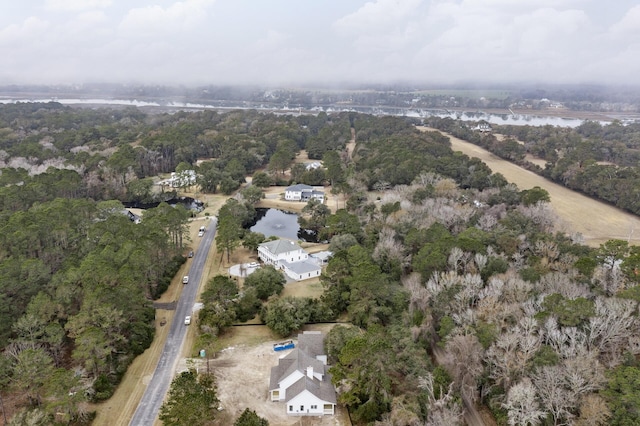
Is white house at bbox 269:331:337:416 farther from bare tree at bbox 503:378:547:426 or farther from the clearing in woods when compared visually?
bare tree at bbox 503:378:547:426

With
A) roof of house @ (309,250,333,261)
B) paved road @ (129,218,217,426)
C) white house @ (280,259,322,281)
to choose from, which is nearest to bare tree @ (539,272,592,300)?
white house @ (280,259,322,281)

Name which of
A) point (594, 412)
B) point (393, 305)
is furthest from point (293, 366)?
point (594, 412)

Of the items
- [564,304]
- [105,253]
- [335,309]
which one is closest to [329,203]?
[335,309]

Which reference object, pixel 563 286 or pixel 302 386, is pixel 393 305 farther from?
pixel 563 286

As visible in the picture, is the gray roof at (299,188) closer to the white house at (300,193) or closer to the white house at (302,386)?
the white house at (300,193)

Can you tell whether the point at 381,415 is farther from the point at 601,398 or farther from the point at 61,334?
the point at 61,334

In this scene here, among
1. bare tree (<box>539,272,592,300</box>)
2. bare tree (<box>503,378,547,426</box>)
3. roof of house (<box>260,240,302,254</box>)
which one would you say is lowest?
bare tree (<box>503,378,547,426</box>)
